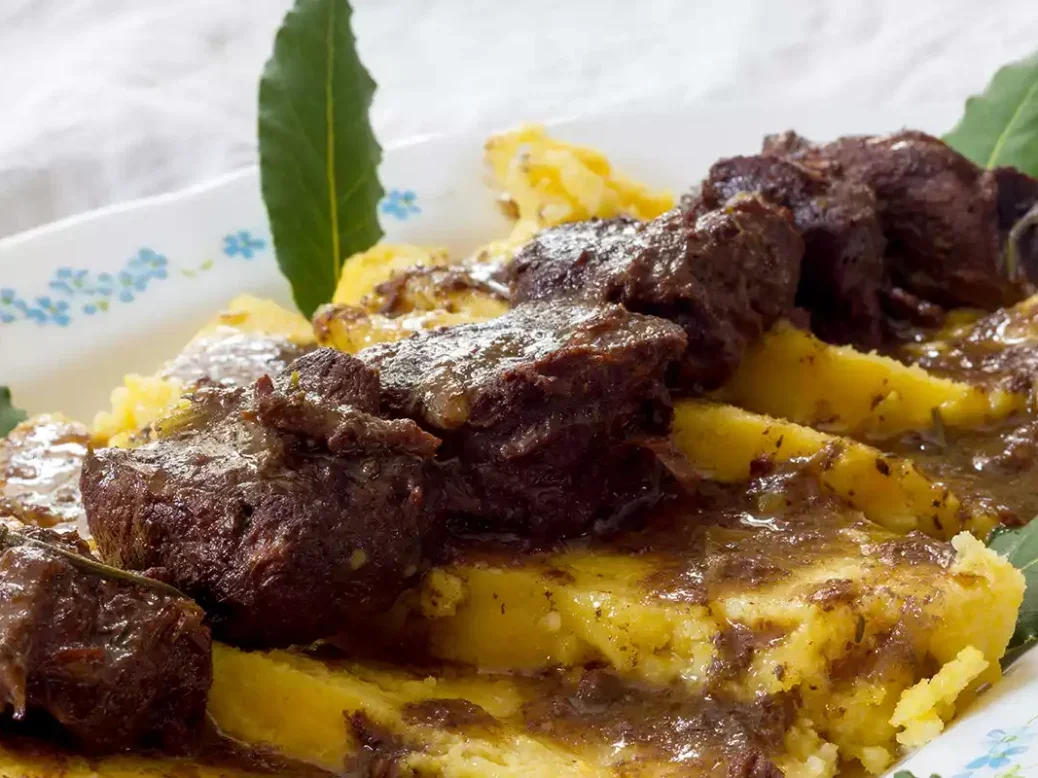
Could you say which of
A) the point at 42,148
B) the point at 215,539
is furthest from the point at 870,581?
the point at 42,148

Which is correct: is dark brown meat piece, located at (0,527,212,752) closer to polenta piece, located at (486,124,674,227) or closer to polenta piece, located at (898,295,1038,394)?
polenta piece, located at (898,295,1038,394)

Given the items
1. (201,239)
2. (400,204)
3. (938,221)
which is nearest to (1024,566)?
(938,221)

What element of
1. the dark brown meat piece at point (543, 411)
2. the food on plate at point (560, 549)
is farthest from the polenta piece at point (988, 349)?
the dark brown meat piece at point (543, 411)

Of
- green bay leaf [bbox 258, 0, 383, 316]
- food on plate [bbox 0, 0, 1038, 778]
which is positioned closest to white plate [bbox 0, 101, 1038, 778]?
green bay leaf [bbox 258, 0, 383, 316]

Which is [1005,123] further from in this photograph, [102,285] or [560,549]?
[102,285]

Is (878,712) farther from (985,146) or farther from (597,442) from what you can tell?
(985,146)

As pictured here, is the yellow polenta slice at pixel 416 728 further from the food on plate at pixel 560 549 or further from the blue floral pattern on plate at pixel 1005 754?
the blue floral pattern on plate at pixel 1005 754
